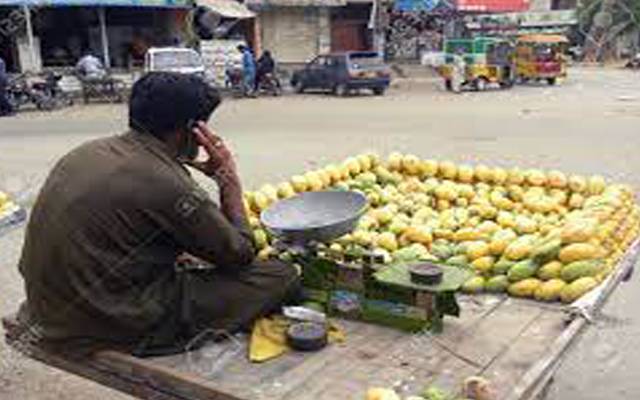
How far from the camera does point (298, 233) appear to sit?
3375 mm

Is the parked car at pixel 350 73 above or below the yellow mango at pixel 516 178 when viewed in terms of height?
below

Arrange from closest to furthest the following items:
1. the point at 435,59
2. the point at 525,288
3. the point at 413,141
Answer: the point at 525,288, the point at 413,141, the point at 435,59

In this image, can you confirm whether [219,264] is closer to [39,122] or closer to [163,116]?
[163,116]

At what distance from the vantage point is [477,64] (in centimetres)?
2622

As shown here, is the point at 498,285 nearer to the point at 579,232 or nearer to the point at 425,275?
the point at 579,232

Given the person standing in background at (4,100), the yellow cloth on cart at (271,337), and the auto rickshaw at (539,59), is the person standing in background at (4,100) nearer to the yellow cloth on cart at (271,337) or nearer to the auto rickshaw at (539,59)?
the auto rickshaw at (539,59)

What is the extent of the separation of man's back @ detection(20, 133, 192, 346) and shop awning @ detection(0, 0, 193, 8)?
20932 millimetres

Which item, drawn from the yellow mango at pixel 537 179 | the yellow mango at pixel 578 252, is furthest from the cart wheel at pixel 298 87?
the yellow mango at pixel 578 252

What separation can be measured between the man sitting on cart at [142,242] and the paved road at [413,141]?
4.98ft

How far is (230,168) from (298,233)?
14.7 inches

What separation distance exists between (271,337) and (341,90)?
22.1 metres

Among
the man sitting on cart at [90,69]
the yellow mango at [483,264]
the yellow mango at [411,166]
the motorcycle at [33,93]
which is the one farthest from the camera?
the man sitting on cart at [90,69]

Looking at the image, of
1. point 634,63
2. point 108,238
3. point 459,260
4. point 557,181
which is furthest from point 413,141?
point 634,63

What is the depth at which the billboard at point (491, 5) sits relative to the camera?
3198 centimetres
